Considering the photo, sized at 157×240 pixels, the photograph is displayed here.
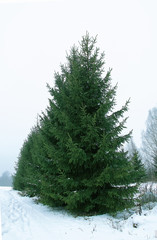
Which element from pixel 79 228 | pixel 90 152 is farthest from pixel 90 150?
pixel 79 228

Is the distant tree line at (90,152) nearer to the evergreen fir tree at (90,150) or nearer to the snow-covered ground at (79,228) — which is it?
the evergreen fir tree at (90,150)

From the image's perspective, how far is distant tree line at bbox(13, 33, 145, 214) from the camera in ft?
19.6

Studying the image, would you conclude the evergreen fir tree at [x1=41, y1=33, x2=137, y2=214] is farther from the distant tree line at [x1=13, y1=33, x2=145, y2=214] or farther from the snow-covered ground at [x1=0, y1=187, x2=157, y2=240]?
the snow-covered ground at [x1=0, y1=187, x2=157, y2=240]

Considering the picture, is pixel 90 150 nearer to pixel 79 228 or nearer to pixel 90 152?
pixel 90 152

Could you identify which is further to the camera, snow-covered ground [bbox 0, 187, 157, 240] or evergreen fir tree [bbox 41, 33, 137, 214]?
evergreen fir tree [bbox 41, 33, 137, 214]

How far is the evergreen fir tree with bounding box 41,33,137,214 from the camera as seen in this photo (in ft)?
19.6

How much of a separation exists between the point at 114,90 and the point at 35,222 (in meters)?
6.13

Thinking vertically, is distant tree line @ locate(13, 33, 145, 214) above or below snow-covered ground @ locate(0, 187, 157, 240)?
above

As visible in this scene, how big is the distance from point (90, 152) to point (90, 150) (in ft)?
0.31

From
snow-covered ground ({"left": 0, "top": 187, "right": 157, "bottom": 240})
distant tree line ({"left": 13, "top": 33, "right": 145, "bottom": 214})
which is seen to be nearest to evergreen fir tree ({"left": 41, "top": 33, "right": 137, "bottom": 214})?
distant tree line ({"left": 13, "top": 33, "right": 145, "bottom": 214})

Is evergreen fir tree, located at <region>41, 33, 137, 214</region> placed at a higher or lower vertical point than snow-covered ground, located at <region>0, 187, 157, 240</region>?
higher

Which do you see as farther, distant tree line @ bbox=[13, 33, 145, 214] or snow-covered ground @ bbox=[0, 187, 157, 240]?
distant tree line @ bbox=[13, 33, 145, 214]

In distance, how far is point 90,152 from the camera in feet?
22.2

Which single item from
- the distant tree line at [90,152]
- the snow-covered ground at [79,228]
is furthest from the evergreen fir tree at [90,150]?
the snow-covered ground at [79,228]
